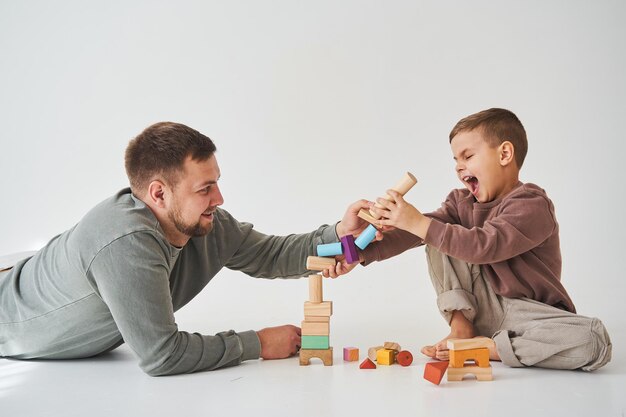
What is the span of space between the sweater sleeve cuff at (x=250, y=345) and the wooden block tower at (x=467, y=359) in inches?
23.4

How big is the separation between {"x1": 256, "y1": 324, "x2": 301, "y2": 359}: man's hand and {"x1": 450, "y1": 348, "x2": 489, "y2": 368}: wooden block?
536mm

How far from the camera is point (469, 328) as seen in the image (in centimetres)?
211

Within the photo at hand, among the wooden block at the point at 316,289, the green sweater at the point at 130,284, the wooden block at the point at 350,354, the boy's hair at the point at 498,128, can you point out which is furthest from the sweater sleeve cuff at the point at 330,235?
the boy's hair at the point at 498,128

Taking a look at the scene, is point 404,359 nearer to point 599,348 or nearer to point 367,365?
point 367,365

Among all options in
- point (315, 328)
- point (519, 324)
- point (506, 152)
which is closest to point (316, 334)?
point (315, 328)

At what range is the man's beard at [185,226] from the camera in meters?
1.96

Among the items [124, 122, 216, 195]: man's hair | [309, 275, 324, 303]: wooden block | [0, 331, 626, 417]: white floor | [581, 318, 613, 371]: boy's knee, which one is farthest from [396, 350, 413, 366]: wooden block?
[124, 122, 216, 195]: man's hair

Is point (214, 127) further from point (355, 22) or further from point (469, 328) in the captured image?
point (469, 328)

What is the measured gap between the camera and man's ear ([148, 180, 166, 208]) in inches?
76.3

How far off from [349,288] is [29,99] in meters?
2.46

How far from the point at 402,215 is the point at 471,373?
19.0 inches

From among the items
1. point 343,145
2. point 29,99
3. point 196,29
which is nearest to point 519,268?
point 343,145

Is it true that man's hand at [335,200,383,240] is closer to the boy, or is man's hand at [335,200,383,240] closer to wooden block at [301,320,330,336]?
the boy

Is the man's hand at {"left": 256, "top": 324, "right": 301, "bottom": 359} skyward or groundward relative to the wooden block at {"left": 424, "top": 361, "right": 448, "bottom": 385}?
skyward
